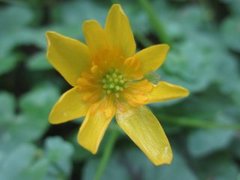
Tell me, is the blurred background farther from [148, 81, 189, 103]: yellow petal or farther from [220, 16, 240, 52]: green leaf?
[148, 81, 189, 103]: yellow petal

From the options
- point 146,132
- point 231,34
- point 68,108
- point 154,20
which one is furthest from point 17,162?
point 231,34

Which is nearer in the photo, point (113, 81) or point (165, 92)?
point (165, 92)

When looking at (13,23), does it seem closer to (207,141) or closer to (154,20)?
(154,20)

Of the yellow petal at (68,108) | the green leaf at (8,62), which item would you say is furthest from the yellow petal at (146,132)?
the green leaf at (8,62)

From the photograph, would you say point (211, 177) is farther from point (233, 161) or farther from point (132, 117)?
point (132, 117)

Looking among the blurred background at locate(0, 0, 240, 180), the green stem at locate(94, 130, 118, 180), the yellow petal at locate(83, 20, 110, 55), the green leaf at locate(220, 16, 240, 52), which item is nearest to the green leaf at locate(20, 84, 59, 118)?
the blurred background at locate(0, 0, 240, 180)
